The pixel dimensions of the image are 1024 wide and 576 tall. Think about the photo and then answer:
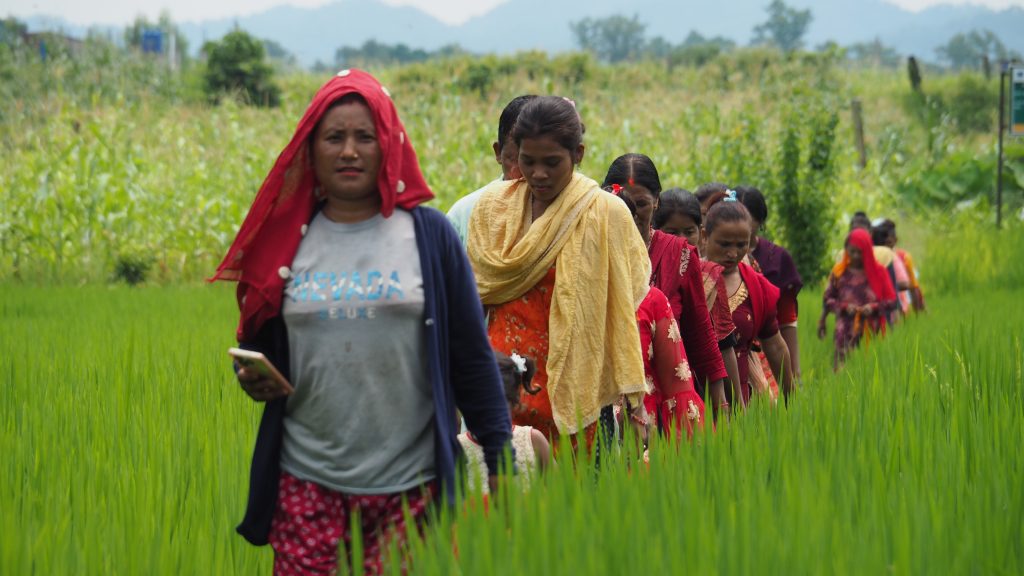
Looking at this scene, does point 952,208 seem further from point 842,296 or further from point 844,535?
point 844,535

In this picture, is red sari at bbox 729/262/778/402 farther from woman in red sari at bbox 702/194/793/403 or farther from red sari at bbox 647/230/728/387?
red sari at bbox 647/230/728/387

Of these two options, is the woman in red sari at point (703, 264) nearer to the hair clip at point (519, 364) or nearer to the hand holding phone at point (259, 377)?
the hair clip at point (519, 364)

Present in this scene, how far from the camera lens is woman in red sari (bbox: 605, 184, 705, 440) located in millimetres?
4230

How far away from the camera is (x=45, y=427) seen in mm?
4402

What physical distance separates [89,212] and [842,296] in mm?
7261

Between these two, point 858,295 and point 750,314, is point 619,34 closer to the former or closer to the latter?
point 858,295

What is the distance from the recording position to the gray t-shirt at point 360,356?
2604mm

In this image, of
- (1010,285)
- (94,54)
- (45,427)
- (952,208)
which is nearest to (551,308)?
(45,427)

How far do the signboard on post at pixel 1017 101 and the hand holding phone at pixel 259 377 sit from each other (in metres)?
14.6

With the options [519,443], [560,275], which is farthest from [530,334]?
[519,443]

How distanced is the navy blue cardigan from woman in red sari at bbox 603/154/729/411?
5.62 feet

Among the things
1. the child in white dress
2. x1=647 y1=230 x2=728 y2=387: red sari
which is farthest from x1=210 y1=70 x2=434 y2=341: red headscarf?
x1=647 y1=230 x2=728 y2=387: red sari

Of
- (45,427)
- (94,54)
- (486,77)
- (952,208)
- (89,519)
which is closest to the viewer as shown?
(89,519)

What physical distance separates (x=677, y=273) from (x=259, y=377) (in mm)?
2195
